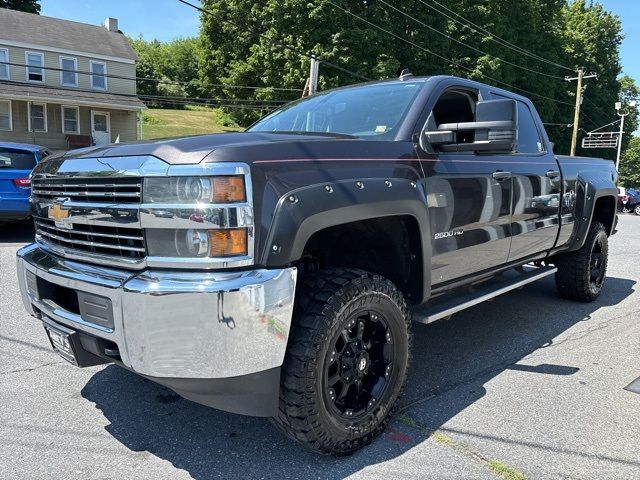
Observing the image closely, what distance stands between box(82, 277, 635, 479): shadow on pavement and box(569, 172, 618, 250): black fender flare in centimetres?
95

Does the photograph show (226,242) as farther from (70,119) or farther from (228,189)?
(70,119)

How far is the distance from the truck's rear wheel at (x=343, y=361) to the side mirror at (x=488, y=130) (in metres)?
0.99

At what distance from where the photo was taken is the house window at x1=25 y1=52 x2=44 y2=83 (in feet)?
94.0

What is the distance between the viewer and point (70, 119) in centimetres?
2955

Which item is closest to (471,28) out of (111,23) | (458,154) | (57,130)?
(111,23)

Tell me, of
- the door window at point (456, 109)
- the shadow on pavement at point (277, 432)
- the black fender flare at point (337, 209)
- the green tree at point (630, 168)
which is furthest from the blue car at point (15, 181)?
the green tree at point (630, 168)

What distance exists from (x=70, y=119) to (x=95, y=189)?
30.7m

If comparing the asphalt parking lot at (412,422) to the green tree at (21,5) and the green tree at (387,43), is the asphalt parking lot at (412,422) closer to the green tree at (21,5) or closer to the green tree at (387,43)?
the green tree at (387,43)

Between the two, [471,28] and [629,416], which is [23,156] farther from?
[471,28]

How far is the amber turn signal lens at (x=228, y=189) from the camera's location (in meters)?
2.20

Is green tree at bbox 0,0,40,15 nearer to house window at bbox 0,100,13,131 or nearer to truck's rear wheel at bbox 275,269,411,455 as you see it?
house window at bbox 0,100,13,131

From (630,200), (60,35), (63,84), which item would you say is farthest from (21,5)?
(630,200)

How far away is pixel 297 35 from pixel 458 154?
1076 inches

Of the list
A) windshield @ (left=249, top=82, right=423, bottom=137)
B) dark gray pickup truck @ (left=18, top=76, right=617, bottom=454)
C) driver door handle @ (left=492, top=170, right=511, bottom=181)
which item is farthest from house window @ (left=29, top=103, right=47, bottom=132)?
driver door handle @ (left=492, top=170, right=511, bottom=181)
